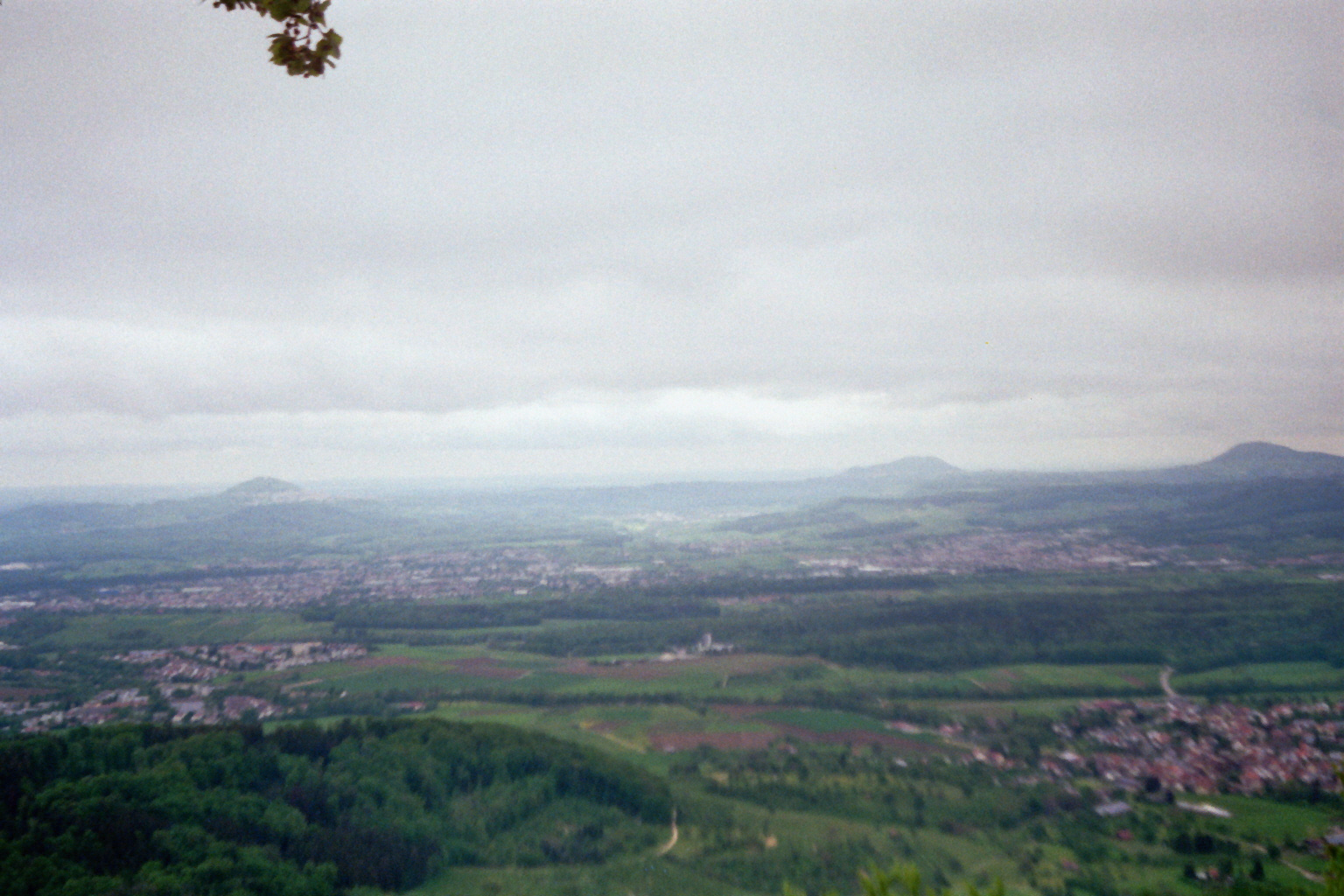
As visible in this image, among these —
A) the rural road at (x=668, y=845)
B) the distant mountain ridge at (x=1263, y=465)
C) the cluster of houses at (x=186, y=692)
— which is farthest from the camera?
the distant mountain ridge at (x=1263, y=465)

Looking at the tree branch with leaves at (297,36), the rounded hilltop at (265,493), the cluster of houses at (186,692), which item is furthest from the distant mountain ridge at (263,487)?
the tree branch with leaves at (297,36)

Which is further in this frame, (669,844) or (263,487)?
(263,487)

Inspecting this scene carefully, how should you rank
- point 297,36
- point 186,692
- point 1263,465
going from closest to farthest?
point 297,36, point 186,692, point 1263,465

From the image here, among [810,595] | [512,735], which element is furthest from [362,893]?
[810,595]

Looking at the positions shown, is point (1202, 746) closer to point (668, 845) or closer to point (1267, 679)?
point (1267, 679)

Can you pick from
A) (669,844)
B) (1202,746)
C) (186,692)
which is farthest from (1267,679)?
(186,692)

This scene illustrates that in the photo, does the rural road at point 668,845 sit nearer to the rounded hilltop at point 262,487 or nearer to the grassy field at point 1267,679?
the grassy field at point 1267,679

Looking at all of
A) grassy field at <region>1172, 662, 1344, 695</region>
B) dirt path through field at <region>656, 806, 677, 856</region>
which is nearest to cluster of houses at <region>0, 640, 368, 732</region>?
dirt path through field at <region>656, 806, 677, 856</region>

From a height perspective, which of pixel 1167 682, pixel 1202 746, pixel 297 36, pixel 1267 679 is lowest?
pixel 1167 682

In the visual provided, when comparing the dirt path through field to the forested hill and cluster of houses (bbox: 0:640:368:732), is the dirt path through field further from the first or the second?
cluster of houses (bbox: 0:640:368:732)

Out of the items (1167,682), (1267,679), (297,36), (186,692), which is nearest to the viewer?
(297,36)
